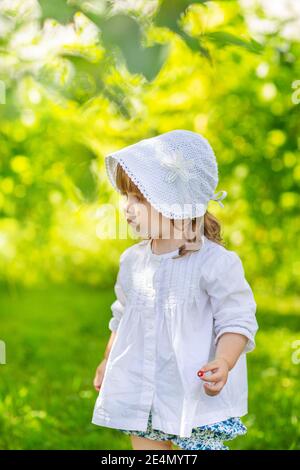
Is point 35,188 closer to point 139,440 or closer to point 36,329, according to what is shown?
point 36,329

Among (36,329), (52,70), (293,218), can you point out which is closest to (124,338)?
(52,70)

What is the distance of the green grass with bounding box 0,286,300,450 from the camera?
3.39 m

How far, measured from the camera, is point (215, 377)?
6.75 ft

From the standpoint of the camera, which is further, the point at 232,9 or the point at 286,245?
the point at 286,245

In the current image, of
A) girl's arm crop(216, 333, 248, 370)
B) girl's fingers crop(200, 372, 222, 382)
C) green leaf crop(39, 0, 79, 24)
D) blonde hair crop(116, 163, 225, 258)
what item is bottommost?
girl's fingers crop(200, 372, 222, 382)

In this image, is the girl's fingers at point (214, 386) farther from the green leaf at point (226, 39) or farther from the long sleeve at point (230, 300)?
the green leaf at point (226, 39)

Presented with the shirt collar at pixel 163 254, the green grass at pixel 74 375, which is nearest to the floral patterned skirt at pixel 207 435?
the shirt collar at pixel 163 254

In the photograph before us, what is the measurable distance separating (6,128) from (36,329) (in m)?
2.39

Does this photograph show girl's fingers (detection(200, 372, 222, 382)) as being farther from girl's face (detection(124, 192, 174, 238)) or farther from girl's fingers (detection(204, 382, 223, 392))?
girl's face (detection(124, 192, 174, 238))

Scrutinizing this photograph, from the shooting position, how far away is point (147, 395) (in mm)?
2227

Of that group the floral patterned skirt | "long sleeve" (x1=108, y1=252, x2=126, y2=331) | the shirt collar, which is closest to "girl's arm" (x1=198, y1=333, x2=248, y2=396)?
the floral patterned skirt

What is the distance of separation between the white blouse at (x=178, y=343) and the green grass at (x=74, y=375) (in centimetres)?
107

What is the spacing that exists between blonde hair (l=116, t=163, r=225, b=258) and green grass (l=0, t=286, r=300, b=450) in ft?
4.28

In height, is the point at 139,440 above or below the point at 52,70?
below
